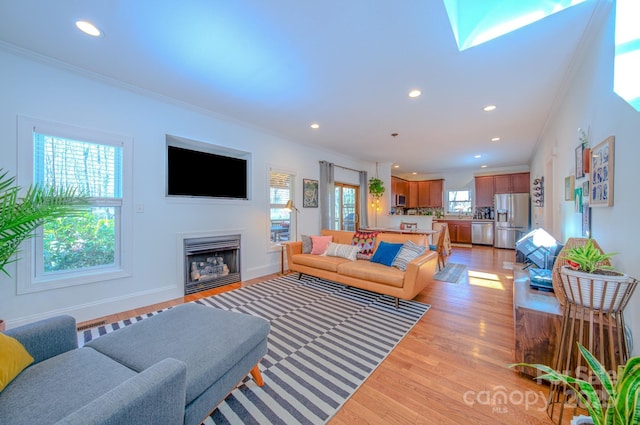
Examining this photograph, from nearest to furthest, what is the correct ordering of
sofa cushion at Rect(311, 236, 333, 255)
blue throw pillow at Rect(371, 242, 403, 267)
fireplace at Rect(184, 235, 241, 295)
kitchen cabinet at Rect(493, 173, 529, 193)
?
1. blue throw pillow at Rect(371, 242, 403, 267)
2. fireplace at Rect(184, 235, 241, 295)
3. sofa cushion at Rect(311, 236, 333, 255)
4. kitchen cabinet at Rect(493, 173, 529, 193)

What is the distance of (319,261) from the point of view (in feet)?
12.4

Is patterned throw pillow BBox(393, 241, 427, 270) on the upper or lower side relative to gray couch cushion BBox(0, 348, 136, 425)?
upper

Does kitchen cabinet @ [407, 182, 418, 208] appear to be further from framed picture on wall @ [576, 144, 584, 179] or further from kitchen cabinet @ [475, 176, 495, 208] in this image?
framed picture on wall @ [576, 144, 584, 179]

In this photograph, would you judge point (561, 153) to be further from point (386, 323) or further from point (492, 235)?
point (492, 235)

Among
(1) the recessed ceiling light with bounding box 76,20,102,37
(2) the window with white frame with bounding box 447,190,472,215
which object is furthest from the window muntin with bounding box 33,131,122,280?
(2) the window with white frame with bounding box 447,190,472,215

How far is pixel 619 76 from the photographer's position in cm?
137

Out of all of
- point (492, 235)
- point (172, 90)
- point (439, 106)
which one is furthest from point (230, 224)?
point (492, 235)

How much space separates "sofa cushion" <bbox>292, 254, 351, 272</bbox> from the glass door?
2.28m

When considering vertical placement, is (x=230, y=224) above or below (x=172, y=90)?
below

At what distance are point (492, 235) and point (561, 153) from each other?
5.41 m

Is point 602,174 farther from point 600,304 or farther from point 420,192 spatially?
point 420,192

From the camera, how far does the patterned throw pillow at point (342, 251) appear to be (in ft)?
12.7

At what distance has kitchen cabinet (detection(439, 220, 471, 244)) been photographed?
324 inches

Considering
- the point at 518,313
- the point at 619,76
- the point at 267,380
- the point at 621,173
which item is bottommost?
the point at 267,380
